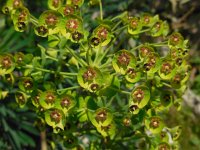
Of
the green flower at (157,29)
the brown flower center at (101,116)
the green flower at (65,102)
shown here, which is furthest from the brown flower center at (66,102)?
the green flower at (157,29)

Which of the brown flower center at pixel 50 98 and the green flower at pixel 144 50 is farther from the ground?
the green flower at pixel 144 50

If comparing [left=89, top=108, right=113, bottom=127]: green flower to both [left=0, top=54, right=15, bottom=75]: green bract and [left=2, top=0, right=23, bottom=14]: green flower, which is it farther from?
[left=2, top=0, right=23, bottom=14]: green flower

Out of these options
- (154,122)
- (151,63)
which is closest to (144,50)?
(151,63)

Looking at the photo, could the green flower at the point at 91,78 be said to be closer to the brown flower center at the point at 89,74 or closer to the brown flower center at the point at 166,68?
the brown flower center at the point at 89,74

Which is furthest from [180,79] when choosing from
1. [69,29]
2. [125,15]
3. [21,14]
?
[21,14]

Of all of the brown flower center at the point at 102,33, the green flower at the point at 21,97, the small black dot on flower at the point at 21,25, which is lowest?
Result: the green flower at the point at 21,97

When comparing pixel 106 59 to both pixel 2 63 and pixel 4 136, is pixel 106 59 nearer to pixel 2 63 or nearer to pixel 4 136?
pixel 2 63

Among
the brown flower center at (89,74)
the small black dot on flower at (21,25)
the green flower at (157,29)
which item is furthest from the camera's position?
the green flower at (157,29)

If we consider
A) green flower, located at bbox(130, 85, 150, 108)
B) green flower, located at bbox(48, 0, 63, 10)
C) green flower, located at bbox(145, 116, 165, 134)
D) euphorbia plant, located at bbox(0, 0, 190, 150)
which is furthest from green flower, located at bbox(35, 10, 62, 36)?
green flower, located at bbox(145, 116, 165, 134)
